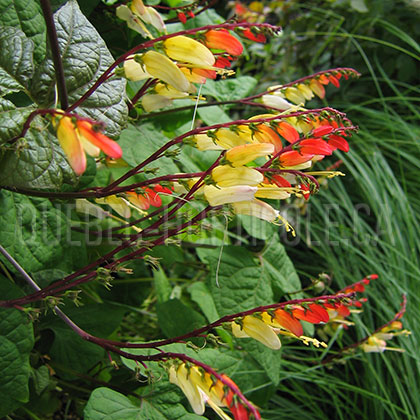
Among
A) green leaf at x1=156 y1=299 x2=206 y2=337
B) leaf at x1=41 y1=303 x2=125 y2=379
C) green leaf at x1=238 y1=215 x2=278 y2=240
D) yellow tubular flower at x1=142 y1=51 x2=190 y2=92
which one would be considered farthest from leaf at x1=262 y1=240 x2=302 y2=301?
yellow tubular flower at x1=142 y1=51 x2=190 y2=92

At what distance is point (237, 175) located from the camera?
47cm

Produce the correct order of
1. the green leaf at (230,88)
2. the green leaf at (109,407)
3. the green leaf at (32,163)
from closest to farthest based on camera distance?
1. the green leaf at (32,163)
2. the green leaf at (109,407)
3. the green leaf at (230,88)

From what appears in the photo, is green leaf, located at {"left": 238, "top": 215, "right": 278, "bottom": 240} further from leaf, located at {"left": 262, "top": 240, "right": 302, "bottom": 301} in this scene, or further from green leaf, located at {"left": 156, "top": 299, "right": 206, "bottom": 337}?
green leaf, located at {"left": 156, "top": 299, "right": 206, "bottom": 337}

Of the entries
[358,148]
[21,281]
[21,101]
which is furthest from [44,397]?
[358,148]

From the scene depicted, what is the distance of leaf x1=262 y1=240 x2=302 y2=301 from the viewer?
96cm

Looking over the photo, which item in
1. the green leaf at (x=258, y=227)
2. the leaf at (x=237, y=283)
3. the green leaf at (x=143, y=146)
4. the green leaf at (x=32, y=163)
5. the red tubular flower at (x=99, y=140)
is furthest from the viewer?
the green leaf at (x=258, y=227)

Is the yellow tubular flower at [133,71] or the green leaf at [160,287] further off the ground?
the yellow tubular flower at [133,71]

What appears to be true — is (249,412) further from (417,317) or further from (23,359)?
(417,317)

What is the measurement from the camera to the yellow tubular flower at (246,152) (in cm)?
47

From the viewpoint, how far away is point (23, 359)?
63 cm

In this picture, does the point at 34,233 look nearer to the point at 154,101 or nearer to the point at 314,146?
the point at 154,101

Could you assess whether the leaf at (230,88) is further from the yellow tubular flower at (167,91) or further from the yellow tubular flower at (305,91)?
the yellow tubular flower at (167,91)

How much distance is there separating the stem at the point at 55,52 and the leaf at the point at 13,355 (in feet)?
0.94

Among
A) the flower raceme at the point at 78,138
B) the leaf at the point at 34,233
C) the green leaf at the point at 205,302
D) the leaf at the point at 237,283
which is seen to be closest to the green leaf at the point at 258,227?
the leaf at the point at 237,283
